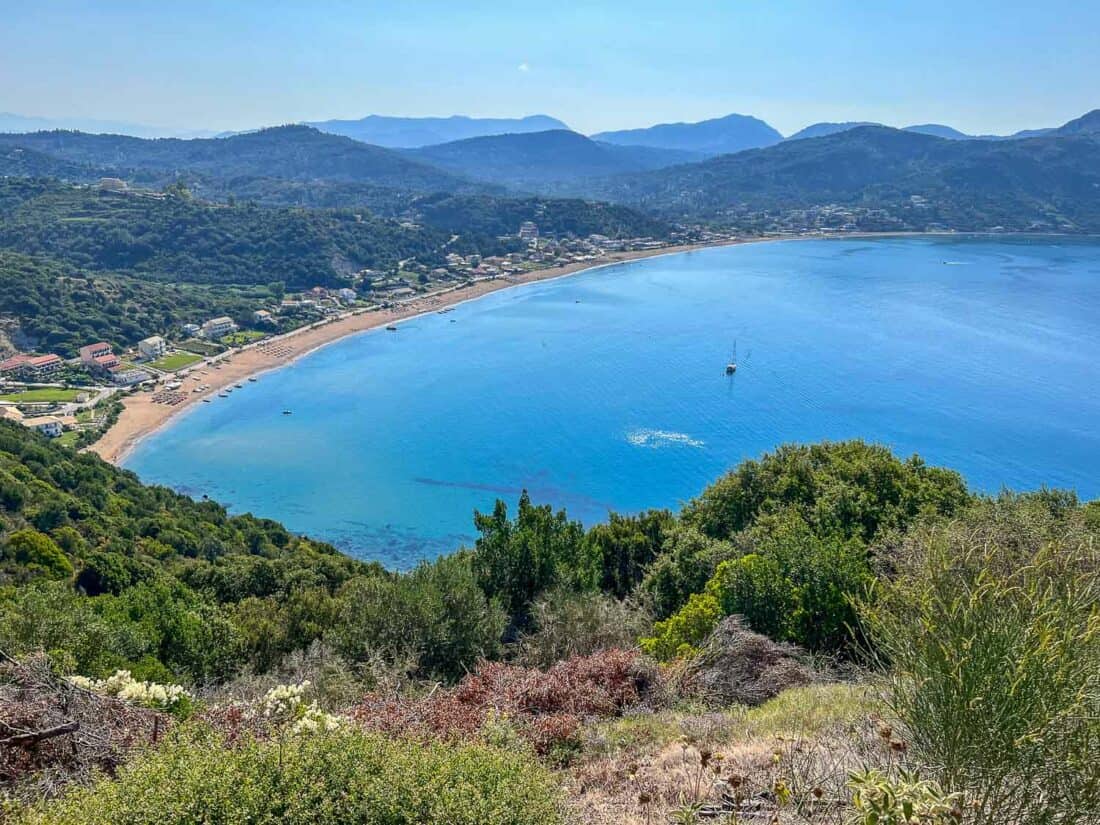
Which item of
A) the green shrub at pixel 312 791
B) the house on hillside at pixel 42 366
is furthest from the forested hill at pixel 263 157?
the green shrub at pixel 312 791

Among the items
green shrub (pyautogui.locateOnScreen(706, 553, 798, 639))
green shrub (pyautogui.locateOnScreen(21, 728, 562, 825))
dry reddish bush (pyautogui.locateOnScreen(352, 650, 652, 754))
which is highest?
green shrub (pyautogui.locateOnScreen(21, 728, 562, 825))

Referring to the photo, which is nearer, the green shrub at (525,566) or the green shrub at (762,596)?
the green shrub at (762,596)

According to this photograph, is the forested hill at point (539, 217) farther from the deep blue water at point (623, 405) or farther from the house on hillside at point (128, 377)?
the house on hillside at point (128, 377)

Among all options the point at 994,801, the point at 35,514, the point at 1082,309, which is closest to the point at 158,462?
the point at 35,514

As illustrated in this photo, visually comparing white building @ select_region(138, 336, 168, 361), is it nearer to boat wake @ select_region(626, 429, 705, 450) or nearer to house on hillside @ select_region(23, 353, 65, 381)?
house on hillside @ select_region(23, 353, 65, 381)

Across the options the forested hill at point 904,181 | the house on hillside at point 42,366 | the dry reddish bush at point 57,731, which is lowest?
the house on hillside at point 42,366

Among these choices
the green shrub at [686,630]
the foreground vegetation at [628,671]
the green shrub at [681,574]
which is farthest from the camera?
the green shrub at [681,574]

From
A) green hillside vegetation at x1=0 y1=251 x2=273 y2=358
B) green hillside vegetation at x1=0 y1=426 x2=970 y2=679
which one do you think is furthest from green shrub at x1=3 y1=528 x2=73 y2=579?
green hillside vegetation at x1=0 y1=251 x2=273 y2=358
